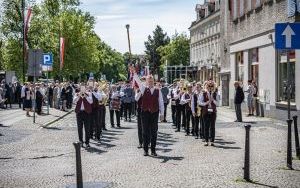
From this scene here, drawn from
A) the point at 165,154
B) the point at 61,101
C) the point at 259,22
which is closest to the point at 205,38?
the point at 61,101

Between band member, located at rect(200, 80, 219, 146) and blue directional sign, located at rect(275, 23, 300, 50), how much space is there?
4.66m

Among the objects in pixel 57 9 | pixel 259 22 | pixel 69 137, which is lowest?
pixel 69 137

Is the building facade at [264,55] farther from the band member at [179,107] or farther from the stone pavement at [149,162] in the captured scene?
the stone pavement at [149,162]

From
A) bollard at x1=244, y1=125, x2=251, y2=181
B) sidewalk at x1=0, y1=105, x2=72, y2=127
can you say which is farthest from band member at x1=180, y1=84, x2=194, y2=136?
bollard at x1=244, y1=125, x2=251, y2=181

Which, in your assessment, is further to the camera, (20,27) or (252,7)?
(20,27)

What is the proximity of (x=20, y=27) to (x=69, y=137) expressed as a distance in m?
49.0

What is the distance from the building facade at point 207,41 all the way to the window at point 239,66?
2352 cm

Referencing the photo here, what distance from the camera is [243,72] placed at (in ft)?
116

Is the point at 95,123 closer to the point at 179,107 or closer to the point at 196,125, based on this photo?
the point at 196,125

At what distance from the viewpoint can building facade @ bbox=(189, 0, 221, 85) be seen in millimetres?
65812

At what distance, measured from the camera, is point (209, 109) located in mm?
16250

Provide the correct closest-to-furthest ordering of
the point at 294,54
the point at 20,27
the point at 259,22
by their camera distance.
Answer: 1. the point at 294,54
2. the point at 259,22
3. the point at 20,27

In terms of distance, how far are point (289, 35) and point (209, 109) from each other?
15.8 ft

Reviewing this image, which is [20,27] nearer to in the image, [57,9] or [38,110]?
[57,9]
